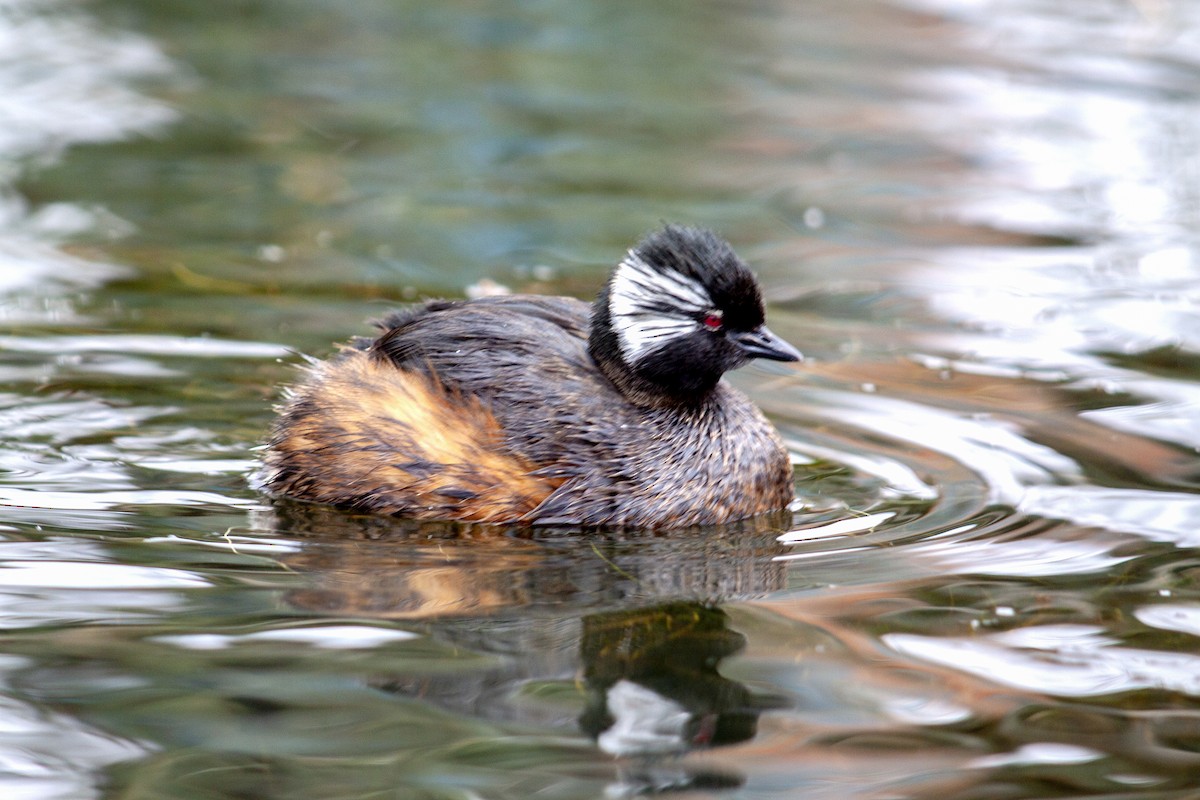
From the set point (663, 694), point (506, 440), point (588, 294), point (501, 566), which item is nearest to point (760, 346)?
point (506, 440)

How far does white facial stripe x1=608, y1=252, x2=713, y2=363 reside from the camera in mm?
6219

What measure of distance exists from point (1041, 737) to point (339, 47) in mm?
11850

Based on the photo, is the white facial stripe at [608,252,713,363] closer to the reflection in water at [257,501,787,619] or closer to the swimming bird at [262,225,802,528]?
the swimming bird at [262,225,802,528]

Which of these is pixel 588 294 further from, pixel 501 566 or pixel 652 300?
pixel 501 566

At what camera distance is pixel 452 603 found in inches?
212

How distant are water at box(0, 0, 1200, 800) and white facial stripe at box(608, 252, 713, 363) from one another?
80cm

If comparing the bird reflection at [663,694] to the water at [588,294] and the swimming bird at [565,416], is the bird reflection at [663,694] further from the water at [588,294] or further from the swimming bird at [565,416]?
the swimming bird at [565,416]

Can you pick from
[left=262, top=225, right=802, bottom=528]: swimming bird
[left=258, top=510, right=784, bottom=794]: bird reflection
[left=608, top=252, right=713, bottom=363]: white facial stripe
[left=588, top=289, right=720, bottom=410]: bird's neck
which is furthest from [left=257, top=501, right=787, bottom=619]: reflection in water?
[left=608, top=252, right=713, bottom=363]: white facial stripe

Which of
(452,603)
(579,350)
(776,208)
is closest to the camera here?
(452,603)

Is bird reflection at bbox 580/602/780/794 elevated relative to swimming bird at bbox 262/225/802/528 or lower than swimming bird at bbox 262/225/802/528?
lower

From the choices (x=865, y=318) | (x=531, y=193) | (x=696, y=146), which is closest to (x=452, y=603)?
(x=865, y=318)

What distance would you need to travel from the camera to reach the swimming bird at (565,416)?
6.20 meters

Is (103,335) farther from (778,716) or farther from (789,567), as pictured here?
(778,716)


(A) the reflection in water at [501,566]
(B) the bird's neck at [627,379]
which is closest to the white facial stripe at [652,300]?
(B) the bird's neck at [627,379]
